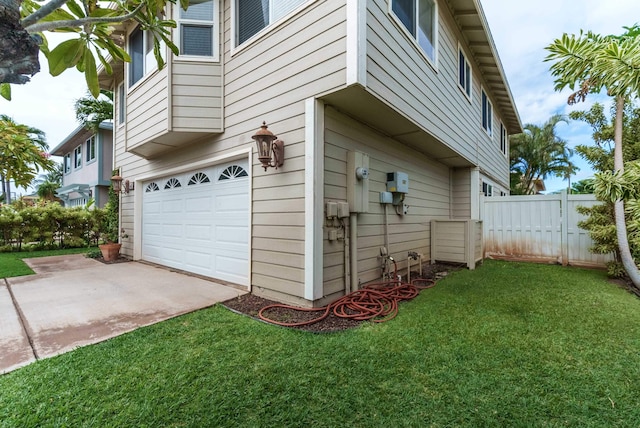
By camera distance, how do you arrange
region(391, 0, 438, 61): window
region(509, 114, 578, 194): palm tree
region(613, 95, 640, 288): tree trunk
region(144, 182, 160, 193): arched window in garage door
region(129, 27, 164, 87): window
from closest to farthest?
region(391, 0, 438, 61): window, region(613, 95, 640, 288): tree trunk, region(129, 27, 164, 87): window, region(144, 182, 160, 193): arched window in garage door, region(509, 114, 578, 194): palm tree

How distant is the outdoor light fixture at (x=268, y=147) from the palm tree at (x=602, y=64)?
3105 mm

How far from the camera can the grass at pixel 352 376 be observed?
5.27ft

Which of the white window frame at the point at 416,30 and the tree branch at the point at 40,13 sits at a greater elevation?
the white window frame at the point at 416,30

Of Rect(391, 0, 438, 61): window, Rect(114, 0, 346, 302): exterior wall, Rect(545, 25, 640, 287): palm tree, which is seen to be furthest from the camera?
Rect(391, 0, 438, 61): window

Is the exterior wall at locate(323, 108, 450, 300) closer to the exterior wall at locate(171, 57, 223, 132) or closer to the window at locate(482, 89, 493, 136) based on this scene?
the exterior wall at locate(171, 57, 223, 132)

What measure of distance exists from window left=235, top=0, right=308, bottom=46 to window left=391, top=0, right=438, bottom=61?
57.9 inches

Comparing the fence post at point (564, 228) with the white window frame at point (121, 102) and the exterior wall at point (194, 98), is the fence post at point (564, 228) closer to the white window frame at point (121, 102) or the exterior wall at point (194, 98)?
the exterior wall at point (194, 98)

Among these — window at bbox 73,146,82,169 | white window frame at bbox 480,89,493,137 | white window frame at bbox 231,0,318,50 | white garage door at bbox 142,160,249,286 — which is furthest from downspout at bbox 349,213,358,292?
window at bbox 73,146,82,169

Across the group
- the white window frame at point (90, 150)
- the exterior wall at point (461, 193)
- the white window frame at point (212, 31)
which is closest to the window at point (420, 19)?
the white window frame at point (212, 31)

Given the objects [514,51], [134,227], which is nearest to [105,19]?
[134,227]

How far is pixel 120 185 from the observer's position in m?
7.17

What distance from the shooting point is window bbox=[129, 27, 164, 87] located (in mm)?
5482

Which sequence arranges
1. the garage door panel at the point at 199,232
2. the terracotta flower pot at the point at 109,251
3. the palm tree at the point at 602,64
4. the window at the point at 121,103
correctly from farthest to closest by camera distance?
the window at the point at 121,103, the terracotta flower pot at the point at 109,251, the garage door panel at the point at 199,232, the palm tree at the point at 602,64

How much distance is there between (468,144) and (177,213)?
675cm
